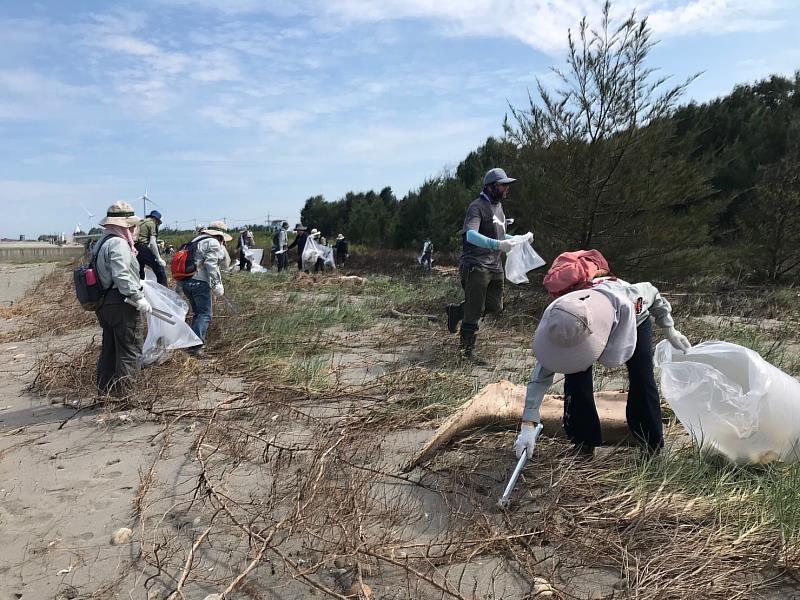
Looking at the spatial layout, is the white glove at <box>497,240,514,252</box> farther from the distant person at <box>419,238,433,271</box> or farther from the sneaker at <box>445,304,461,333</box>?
the distant person at <box>419,238,433,271</box>

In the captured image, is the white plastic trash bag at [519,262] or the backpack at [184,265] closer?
the white plastic trash bag at [519,262]

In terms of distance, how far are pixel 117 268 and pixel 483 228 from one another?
286 cm

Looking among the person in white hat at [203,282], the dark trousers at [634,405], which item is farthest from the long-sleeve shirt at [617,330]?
the person in white hat at [203,282]

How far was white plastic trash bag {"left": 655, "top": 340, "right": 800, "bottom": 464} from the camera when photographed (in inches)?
92.2

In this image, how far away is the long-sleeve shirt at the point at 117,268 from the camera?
3.73m

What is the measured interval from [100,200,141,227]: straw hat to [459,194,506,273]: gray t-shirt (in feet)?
8.40

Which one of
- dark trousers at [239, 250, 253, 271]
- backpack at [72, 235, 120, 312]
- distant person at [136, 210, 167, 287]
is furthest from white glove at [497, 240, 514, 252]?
dark trousers at [239, 250, 253, 271]

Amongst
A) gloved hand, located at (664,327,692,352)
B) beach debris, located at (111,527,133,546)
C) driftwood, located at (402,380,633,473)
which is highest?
gloved hand, located at (664,327,692,352)

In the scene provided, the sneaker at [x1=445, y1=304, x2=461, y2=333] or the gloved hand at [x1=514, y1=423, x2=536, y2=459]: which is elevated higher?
the sneaker at [x1=445, y1=304, x2=461, y2=333]

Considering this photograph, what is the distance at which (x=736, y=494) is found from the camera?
2170mm

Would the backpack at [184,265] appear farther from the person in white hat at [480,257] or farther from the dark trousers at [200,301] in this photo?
the person in white hat at [480,257]

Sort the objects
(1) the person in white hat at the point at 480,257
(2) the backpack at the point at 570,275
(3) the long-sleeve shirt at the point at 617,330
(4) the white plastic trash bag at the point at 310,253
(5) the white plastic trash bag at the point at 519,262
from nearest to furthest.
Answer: (3) the long-sleeve shirt at the point at 617,330
(2) the backpack at the point at 570,275
(1) the person in white hat at the point at 480,257
(5) the white plastic trash bag at the point at 519,262
(4) the white plastic trash bag at the point at 310,253

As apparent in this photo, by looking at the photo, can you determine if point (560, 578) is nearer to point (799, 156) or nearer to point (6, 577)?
point (6, 577)

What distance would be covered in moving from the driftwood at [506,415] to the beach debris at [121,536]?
1136mm
